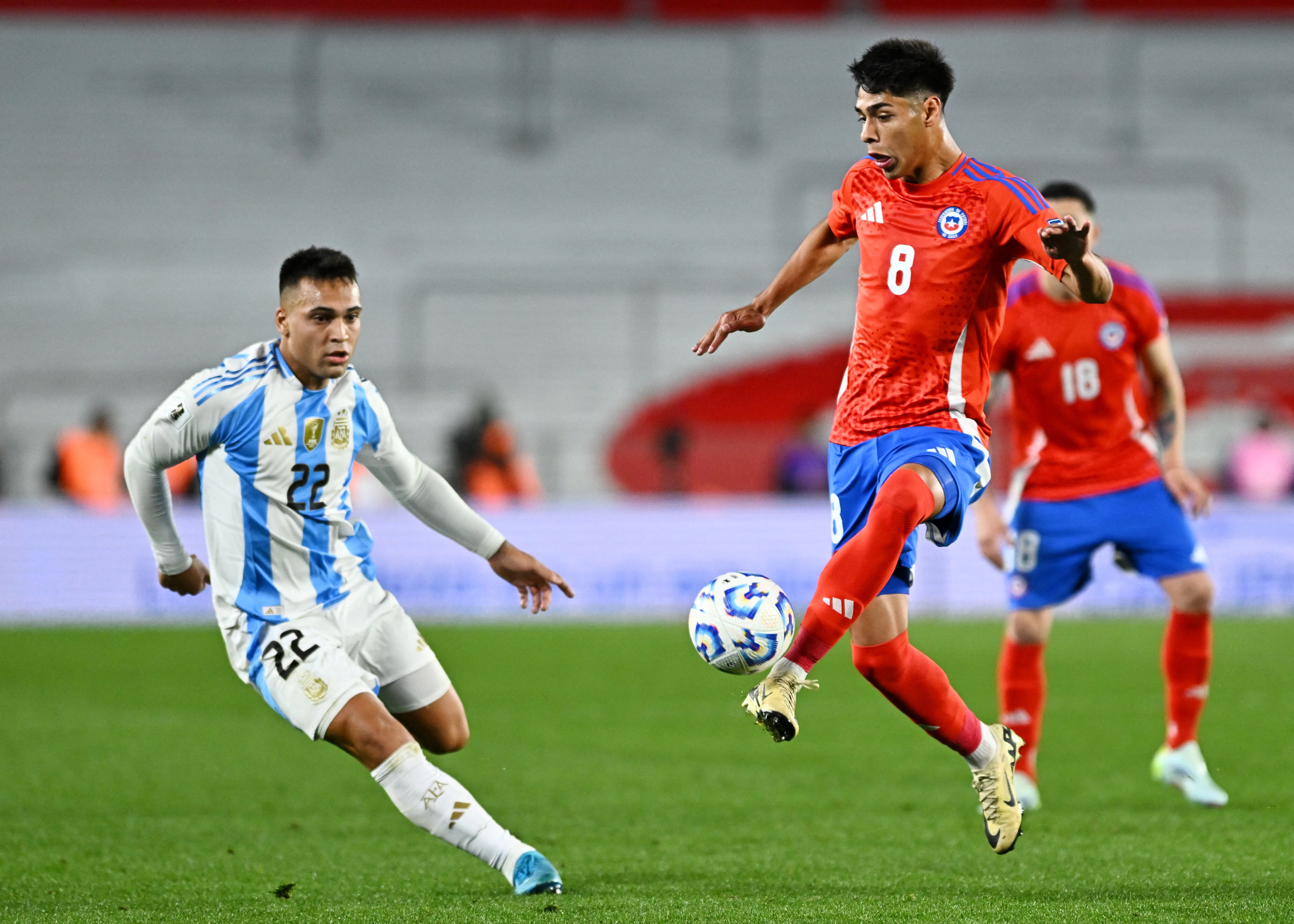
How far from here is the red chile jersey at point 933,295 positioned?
4.78 meters

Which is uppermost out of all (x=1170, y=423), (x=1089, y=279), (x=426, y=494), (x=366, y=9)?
(x=366, y=9)

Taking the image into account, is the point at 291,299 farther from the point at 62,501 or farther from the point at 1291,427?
the point at 1291,427

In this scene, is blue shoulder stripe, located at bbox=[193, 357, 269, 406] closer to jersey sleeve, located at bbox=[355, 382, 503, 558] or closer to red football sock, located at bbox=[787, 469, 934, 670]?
jersey sleeve, located at bbox=[355, 382, 503, 558]

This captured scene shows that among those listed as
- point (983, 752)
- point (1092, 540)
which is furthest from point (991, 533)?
point (983, 752)

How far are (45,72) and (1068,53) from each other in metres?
15.3

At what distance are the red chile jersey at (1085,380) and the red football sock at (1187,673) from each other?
0.63 metres

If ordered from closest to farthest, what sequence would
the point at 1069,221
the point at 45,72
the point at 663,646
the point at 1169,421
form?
the point at 1069,221 → the point at 1169,421 → the point at 663,646 → the point at 45,72

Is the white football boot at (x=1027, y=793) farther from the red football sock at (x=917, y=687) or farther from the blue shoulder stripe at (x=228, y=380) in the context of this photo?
the blue shoulder stripe at (x=228, y=380)

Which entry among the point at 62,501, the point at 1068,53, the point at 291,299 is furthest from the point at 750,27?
the point at 291,299

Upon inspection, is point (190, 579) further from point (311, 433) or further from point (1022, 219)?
point (1022, 219)

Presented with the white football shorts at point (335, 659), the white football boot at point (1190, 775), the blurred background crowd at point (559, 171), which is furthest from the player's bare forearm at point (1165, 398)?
the blurred background crowd at point (559, 171)

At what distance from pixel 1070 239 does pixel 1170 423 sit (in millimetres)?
2571

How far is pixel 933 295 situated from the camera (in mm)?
4809

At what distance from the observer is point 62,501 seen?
1709cm
